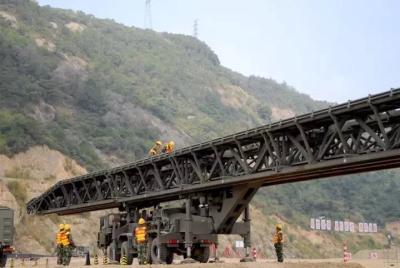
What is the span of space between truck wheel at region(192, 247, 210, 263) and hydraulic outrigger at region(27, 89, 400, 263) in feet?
0.17

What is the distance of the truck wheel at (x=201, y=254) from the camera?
2970 cm

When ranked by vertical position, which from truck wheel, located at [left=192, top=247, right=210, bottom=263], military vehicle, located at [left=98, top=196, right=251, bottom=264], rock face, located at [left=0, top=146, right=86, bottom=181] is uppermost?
rock face, located at [left=0, top=146, right=86, bottom=181]

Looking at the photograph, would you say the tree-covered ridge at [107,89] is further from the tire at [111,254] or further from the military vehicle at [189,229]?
the military vehicle at [189,229]

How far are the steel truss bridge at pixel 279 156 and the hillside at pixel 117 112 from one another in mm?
20466

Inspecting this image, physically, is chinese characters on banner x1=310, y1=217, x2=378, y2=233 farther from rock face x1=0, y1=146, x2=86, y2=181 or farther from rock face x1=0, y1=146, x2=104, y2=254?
rock face x1=0, y1=146, x2=86, y2=181

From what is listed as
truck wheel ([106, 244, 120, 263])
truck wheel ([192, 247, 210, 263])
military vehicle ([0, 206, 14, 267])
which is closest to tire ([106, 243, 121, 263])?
truck wheel ([106, 244, 120, 263])

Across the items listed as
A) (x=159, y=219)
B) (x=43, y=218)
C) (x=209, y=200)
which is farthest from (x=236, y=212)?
(x=43, y=218)

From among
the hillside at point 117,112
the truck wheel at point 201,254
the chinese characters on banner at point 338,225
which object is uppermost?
the hillside at point 117,112

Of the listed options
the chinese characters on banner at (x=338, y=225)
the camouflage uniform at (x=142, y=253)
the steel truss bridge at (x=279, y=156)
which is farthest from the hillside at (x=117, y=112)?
the camouflage uniform at (x=142, y=253)

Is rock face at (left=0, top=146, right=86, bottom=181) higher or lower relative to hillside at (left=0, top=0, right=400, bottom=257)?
lower

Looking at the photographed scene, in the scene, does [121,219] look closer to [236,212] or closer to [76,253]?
[236,212]

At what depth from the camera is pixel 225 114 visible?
116688 millimetres

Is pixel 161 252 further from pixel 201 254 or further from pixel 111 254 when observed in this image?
pixel 111 254

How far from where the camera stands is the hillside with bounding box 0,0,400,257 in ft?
220
